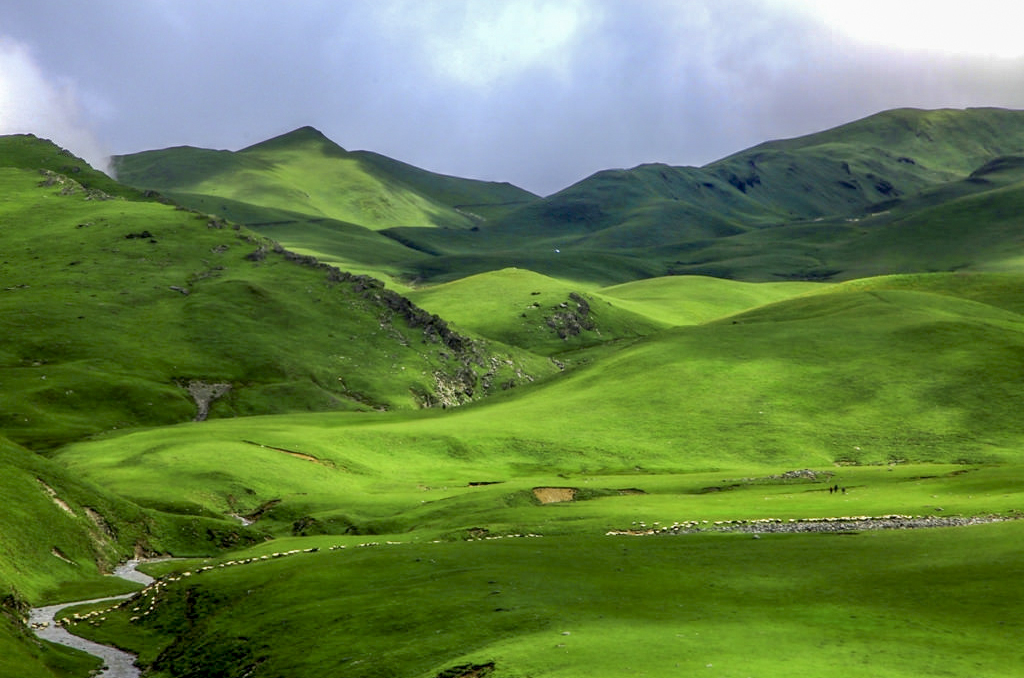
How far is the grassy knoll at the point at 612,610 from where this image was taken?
3856cm

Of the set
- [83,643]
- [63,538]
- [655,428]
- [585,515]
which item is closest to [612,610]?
[83,643]

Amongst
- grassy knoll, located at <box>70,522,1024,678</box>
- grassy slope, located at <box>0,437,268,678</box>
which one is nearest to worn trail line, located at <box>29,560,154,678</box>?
grassy slope, located at <box>0,437,268,678</box>

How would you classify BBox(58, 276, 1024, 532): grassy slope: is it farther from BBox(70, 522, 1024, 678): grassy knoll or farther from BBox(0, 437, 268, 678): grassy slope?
BBox(70, 522, 1024, 678): grassy knoll

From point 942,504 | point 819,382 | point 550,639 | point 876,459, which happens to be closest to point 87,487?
point 550,639

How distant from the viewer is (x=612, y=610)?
46.9 m

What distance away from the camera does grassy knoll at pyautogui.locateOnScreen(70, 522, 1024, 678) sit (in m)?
38.6

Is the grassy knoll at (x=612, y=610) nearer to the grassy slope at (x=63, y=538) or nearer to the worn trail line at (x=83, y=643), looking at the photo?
the worn trail line at (x=83, y=643)

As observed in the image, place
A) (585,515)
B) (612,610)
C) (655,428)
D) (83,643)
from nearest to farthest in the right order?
(612,610)
(83,643)
(585,515)
(655,428)

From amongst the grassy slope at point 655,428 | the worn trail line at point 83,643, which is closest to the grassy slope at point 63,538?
the worn trail line at point 83,643

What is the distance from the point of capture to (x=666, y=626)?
43375 millimetres

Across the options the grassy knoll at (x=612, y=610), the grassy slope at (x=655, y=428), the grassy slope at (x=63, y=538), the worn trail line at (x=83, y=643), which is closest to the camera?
the grassy knoll at (x=612, y=610)

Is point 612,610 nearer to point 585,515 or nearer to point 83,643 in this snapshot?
point 83,643

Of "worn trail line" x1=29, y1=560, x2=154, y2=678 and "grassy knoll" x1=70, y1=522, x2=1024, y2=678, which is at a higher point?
"grassy knoll" x1=70, y1=522, x2=1024, y2=678

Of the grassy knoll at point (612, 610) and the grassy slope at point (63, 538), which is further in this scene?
the grassy slope at point (63, 538)
